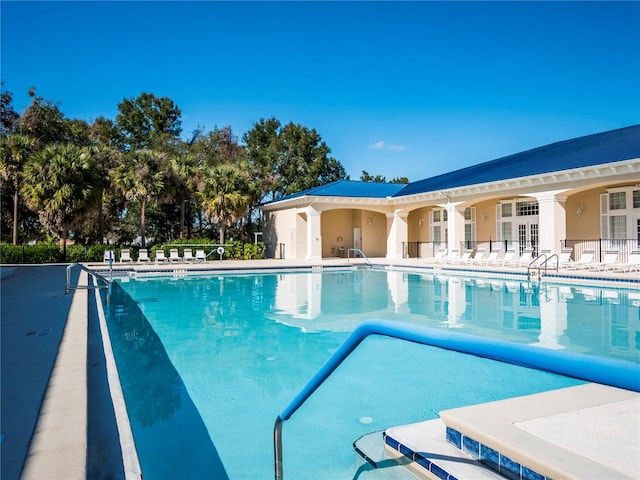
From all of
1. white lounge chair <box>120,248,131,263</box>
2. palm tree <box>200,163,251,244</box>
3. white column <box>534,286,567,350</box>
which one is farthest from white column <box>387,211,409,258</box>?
white column <box>534,286,567,350</box>

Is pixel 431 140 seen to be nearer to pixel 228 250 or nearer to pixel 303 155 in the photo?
pixel 303 155

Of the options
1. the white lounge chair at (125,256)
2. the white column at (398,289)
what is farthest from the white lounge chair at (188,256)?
the white column at (398,289)

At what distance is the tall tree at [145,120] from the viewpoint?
40594 millimetres

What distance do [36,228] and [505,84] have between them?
3244 centimetres

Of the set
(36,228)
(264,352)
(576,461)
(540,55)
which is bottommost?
(264,352)

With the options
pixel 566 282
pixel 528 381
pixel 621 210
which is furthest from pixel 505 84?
pixel 528 381

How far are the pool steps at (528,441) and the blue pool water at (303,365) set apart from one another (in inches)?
23.3

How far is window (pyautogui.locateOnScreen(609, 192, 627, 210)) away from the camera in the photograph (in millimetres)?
18656

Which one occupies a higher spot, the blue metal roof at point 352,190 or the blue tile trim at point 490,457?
the blue metal roof at point 352,190

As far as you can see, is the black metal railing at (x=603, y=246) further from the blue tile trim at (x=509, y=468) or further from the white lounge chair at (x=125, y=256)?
the white lounge chair at (x=125, y=256)

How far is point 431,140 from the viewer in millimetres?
35938

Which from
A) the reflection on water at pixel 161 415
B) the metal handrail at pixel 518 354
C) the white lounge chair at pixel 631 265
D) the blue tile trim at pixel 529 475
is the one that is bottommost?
the reflection on water at pixel 161 415

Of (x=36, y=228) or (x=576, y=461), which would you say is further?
(x=36, y=228)

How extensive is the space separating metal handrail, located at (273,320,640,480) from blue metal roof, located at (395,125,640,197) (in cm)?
1766
